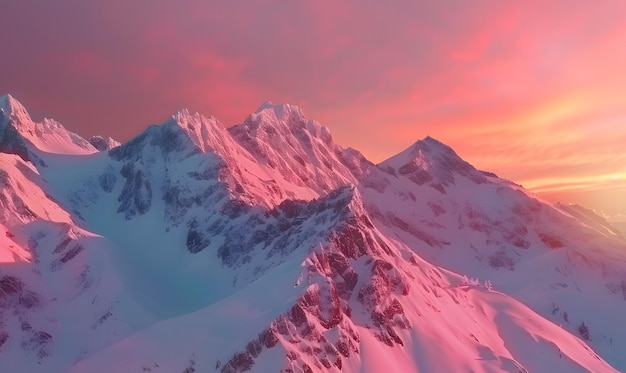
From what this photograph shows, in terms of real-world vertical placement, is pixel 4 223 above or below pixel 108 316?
above

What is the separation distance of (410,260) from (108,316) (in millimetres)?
91475

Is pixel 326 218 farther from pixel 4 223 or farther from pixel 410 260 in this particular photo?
pixel 4 223

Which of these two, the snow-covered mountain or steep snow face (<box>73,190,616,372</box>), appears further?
the snow-covered mountain

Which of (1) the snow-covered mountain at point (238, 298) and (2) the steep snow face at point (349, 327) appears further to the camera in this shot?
(1) the snow-covered mountain at point (238, 298)

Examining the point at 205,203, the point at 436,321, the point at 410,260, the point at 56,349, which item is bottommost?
the point at 56,349

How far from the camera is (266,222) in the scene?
175 m

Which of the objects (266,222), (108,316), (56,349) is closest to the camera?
(56,349)

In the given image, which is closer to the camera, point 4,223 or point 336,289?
point 336,289

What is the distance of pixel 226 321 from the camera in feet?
387

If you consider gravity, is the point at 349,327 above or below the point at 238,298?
below

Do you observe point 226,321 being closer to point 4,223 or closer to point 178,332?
point 178,332

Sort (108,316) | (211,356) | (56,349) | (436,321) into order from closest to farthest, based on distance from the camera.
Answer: (211,356)
(56,349)
(108,316)
(436,321)

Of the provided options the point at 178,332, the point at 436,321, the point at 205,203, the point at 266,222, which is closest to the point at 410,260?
the point at 436,321

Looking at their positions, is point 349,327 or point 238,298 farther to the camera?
point 238,298
